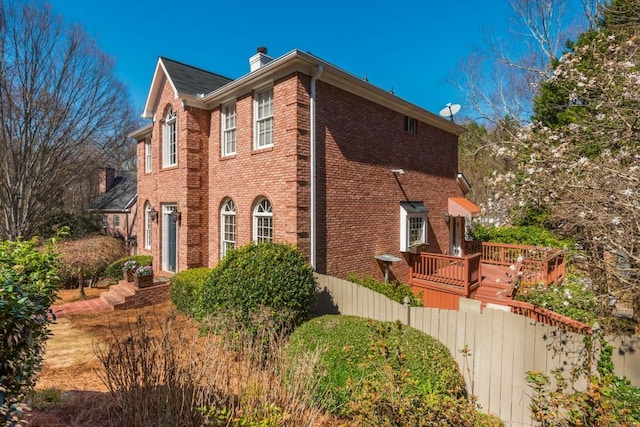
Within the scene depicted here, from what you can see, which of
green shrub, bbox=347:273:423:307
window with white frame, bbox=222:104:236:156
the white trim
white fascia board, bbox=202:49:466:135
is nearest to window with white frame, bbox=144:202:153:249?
the white trim

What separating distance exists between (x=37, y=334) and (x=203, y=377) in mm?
1642

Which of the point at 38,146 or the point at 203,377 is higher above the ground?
the point at 38,146

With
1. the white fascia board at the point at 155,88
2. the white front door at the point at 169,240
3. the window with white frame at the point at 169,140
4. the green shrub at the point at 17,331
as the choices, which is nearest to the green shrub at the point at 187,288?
the white front door at the point at 169,240

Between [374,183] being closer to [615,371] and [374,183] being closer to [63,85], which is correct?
[615,371]

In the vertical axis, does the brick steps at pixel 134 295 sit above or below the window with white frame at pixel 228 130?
below

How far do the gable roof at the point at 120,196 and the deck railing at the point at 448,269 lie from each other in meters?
19.9

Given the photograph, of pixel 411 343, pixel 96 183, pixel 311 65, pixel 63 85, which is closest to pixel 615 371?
pixel 411 343

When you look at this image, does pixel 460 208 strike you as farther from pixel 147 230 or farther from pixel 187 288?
pixel 147 230

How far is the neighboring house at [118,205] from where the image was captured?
21.6 metres

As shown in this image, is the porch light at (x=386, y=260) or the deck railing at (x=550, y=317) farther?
the porch light at (x=386, y=260)

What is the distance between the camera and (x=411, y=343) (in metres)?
5.30

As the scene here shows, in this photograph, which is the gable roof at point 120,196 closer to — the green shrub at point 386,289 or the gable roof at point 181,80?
the gable roof at point 181,80

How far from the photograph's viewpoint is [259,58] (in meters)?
11.7

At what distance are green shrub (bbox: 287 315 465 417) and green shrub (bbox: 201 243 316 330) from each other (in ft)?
3.78
